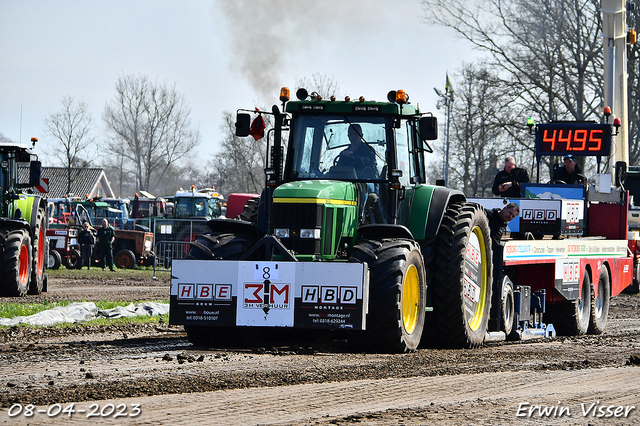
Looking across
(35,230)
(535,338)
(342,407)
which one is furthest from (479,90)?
(342,407)

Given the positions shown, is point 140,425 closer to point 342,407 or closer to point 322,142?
point 342,407

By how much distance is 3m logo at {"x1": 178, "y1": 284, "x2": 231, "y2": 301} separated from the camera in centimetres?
895

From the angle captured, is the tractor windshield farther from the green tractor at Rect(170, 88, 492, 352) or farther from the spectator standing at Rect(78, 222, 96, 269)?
the spectator standing at Rect(78, 222, 96, 269)

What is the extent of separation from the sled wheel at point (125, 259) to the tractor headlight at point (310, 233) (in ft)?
76.7

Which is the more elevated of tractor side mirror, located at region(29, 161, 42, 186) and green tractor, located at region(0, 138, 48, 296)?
tractor side mirror, located at region(29, 161, 42, 186)

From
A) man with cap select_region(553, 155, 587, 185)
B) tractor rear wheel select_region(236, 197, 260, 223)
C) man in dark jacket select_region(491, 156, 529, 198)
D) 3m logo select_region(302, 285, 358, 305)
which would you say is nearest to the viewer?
3m logo select_region(302, 285, 358, 305)

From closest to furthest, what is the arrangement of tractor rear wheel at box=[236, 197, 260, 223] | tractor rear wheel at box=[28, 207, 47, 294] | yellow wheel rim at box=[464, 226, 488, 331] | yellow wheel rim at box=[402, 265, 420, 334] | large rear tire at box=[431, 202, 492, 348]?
yellow wheel rim at box=[402, 265, 420, 334] → large rear tire at box=[431, 202, 492, 348] → yellow wheel rim at box=[464, 226, 488, 331] → tractor rear wheel at box=[236, 197, 260, 223] → tractor rear wheel at box=[28, 207, 47, 294]

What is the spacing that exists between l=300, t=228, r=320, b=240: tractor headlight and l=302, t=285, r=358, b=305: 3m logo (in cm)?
67

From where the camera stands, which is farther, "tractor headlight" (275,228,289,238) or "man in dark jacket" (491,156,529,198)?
"man in dark jacket" (491,156,529,198)

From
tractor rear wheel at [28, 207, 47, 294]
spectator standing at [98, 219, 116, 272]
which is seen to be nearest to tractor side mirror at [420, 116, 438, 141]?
tractor rear wheel at [28, 207, 47, 294]

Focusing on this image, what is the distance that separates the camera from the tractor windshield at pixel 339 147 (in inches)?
387

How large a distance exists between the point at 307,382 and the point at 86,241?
24383 mm

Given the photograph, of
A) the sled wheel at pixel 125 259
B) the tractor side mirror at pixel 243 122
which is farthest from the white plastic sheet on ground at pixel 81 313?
the sled wheel at pixel 125 259

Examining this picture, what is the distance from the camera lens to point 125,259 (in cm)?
3216
